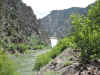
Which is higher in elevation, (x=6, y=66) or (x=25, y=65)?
(x=6, y=66)

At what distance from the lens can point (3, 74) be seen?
954 centimetres

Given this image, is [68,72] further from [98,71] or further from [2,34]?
[2,34]

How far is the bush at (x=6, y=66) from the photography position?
31.0 feet

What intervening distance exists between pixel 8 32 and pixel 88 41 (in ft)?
282

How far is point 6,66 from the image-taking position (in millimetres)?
9562

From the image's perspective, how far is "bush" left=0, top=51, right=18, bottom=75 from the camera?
945 cm

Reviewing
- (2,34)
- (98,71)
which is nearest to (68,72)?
(98,71)

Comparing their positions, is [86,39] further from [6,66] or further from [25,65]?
[25,65]

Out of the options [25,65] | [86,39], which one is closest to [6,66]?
[86,39]

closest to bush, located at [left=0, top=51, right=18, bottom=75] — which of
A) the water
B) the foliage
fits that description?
the water

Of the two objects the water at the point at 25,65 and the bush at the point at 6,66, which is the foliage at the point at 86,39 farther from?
the bush at the point at 6,66

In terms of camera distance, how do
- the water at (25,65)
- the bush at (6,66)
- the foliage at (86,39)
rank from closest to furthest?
1. the bush at (6,66)
2. the water at (25,65)
3. the foliage at (86,39)

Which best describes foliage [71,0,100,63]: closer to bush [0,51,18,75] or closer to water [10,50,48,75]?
water [10,50,48,75]

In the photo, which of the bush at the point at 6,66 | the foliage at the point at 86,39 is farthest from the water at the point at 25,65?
the foliage at the point at 86,39
